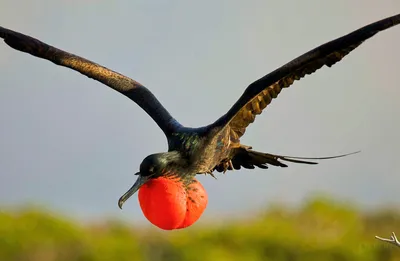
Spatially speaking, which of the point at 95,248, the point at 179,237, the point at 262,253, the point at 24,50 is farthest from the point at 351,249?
the point at 24,50

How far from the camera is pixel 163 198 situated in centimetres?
877

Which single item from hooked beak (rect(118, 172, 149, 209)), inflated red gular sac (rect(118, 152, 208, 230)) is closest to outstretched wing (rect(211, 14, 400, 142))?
inflated red gular sac (rect(118, 152, 208, 230))

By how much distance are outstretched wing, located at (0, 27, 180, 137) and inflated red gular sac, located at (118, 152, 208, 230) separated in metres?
1.30

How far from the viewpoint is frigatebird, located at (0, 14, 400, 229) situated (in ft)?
28.9

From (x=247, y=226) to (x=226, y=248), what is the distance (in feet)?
7.44

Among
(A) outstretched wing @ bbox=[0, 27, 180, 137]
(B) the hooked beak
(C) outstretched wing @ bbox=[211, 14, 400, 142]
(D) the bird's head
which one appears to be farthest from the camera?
(A) outstretched wing @ bbox=[0, 27, 180, 137]

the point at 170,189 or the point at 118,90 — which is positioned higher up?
the point at 118,90

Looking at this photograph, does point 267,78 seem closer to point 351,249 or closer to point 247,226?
point 351,249

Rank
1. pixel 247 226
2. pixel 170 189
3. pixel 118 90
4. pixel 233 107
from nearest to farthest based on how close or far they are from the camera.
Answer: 1. pixel 170 189
2. pixel 233 107
3. pixel 118 90
4. pixel 247 226

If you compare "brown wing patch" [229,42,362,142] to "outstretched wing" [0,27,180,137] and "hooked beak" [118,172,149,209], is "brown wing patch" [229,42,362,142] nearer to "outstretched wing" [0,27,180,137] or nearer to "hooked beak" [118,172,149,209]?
"outstretched wing" [0,27,180,137]

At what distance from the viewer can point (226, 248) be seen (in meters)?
42.8

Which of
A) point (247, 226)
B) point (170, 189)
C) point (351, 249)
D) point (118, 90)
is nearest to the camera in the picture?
point (170, 189)

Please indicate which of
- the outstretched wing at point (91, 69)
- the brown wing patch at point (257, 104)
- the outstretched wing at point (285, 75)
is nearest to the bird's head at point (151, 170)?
the outstretched wing at point (285, 75)

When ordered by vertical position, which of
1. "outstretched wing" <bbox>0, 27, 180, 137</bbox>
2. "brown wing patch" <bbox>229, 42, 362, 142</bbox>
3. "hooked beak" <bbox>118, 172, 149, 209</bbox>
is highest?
"outstretched wing" <bbox>0, 27, 180, 137</bbox>
